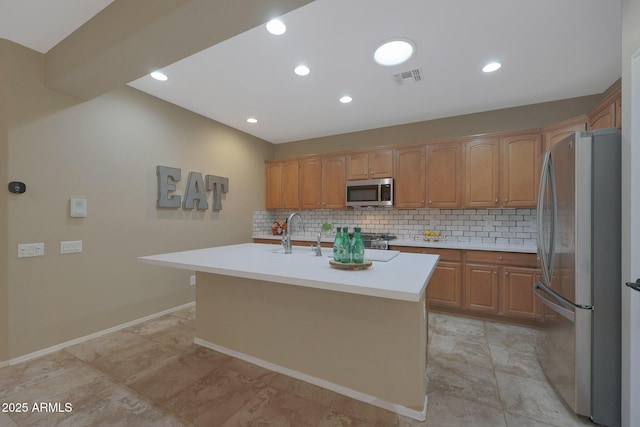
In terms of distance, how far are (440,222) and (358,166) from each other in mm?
1483

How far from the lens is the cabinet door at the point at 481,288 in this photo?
305 centimetres

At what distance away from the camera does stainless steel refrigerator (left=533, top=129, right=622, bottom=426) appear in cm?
152

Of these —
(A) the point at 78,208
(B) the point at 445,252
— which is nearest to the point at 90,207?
(A) the point at 78,208

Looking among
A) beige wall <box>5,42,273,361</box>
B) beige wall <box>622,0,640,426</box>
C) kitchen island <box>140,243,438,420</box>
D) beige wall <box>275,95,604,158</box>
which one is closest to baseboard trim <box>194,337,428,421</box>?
kitchen island <box>140,243,438,420</box>

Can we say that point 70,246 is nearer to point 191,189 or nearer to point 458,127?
point 191,189

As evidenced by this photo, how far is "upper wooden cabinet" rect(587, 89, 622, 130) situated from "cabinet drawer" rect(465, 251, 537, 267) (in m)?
1.39

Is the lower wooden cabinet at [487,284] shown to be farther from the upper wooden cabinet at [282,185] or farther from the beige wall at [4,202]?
the beige wall at [4,202]

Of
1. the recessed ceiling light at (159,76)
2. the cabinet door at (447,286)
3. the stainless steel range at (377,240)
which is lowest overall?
A: the cabinet door at (447,286)

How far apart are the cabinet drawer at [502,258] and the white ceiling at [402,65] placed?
6.06 feet

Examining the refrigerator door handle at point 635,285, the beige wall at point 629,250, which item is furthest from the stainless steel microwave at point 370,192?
the refrigerator door handle at point 635,285

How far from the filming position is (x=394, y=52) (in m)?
2.29

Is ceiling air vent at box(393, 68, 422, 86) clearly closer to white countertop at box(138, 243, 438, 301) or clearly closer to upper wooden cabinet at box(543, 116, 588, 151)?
upper wooden cabinet at box(543, 116, 588, 151)

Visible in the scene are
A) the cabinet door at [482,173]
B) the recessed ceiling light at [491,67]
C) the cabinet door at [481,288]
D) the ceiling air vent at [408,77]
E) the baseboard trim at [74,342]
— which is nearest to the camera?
the baseboard trim at [74,342]

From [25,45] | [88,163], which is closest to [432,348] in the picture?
[88,163]
